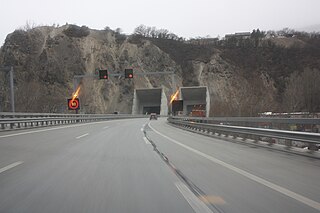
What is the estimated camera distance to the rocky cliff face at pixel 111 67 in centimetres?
5762

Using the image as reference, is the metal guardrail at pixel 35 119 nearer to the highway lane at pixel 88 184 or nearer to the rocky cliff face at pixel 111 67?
the highway lane at pixel 88 184

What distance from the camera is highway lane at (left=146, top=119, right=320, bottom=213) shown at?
4519mm

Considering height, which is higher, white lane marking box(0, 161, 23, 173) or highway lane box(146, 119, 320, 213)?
white lane marking box(0, 161, 23, 173)

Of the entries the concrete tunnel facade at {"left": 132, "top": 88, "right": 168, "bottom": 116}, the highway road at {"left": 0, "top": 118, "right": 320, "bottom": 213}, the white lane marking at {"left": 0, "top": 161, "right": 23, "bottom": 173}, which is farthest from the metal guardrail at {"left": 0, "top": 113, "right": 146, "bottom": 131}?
the concrete tunnel facade at {"left": 132, "top": 88, "right": 168, "bottom": 116}

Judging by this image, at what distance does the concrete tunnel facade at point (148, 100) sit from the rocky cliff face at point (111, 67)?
362 centimetres

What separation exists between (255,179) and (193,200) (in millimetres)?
1950

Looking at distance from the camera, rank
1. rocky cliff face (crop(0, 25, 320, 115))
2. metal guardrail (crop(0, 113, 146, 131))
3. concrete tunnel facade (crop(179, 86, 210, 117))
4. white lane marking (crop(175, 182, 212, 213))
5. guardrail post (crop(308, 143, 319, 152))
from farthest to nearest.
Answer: concrete tunnel facade (crop(179, 86, 210, 117)) → rocky cliff face (crop(0, 25, 320, 115)) → metal guardrail (crop(0, 113, 146, 131)) → guardrail post (crop(308, 143, 319, 152)) → white lane marking (crop(175, 182, 212, 213))

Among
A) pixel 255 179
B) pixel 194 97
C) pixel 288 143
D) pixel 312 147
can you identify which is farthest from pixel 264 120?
pixel 194 97

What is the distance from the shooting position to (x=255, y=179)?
6141 mm

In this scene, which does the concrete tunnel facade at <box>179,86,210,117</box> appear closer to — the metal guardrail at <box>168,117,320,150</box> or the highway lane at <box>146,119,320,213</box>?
the metal guardrail at <box>168,117,320,150</box>

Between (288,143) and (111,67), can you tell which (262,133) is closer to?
(288,143)

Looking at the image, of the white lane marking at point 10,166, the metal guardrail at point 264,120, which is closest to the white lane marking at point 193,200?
the white lane marking at point 10,166

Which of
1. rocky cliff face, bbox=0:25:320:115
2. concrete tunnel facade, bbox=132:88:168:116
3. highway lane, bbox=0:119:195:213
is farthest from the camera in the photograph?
concrete tunnel facade, bbox=132:88:168:116

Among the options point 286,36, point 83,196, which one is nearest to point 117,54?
point 286,36
